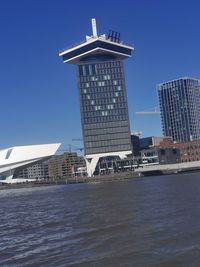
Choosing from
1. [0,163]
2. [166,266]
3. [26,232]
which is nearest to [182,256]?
[166,266]

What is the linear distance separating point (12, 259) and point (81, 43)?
145m

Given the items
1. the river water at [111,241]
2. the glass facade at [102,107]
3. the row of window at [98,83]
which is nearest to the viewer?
the river water at [111,241]

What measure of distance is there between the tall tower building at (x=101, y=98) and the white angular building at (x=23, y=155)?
86.6ft

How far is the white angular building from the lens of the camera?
128 m

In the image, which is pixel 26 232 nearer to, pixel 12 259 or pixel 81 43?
pixel 12 259

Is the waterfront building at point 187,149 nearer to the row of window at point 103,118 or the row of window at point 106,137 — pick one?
the row of window at point 106,137

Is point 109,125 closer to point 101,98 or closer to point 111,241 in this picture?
point 101,98

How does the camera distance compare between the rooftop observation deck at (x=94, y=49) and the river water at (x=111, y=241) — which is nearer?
the river water at (x=111, y=241)

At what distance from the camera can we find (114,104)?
505 ft

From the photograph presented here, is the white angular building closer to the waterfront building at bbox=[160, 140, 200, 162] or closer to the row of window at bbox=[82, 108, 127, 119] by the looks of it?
the row of window at bbox=[82, 108, 127, 119]

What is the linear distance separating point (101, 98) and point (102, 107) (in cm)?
323

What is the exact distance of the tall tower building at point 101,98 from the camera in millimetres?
152375

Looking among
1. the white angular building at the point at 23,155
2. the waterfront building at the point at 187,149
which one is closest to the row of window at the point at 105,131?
the waterfront building at the point at 187,149

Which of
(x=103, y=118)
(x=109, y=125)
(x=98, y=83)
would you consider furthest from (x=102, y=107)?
(x=98, y=83)
